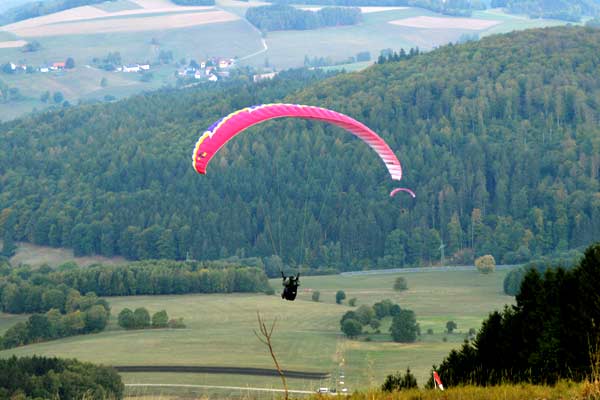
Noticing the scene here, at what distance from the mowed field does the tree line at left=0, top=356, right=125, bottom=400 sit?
19.1 feet

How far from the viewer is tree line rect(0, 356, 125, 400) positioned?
91000mm

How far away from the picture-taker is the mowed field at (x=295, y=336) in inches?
4400

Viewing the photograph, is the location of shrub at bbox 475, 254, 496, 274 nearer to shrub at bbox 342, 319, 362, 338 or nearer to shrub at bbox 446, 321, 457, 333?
shrub at bbox 446, 321, 457, 333

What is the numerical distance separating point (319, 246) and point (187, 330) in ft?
210

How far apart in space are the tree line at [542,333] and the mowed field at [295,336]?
4028 cm

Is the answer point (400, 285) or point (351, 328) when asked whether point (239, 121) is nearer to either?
point (351, 328)

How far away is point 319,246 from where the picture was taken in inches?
7835

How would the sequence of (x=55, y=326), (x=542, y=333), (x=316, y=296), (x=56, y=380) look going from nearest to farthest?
1. (x=542, y=333)
2. (x=56, y=380)
3. (x=55, y=326)
4. (x=316, y=296)

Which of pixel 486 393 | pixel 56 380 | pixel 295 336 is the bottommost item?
pixel 295 336

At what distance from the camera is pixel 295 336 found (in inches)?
5128

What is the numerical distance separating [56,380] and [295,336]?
39.5 meters

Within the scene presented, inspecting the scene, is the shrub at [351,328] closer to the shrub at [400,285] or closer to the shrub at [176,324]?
the shrub at [176,324]

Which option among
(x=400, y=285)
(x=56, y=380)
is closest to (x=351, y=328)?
(x=400, y=285)

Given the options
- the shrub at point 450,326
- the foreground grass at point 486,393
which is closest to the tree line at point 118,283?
the shrub at point 450,326
